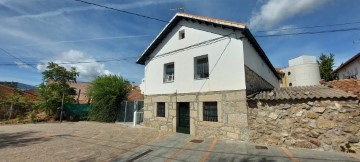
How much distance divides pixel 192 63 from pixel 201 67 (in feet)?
1.86

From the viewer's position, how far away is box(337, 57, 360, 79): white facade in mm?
19922

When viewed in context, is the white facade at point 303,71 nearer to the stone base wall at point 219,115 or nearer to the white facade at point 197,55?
the white facade at point 197,55

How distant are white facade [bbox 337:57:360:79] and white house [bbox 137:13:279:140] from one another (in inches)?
519

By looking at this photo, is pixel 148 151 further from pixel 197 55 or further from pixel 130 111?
pixel 130 111

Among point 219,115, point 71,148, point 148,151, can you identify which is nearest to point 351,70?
point 219,115

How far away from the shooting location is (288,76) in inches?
1288

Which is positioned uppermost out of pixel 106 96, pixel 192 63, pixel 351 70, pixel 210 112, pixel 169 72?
pixel 351 70

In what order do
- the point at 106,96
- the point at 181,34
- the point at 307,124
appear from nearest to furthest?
the point at 307,124, the point at 181,34, the point at 106,96

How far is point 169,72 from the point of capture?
13.0m

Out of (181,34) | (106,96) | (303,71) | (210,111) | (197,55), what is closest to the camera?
(210,111)

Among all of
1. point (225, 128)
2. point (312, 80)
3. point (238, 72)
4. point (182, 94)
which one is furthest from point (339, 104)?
point (312, 80)

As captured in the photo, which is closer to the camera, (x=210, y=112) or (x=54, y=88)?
(x=210, y=112)

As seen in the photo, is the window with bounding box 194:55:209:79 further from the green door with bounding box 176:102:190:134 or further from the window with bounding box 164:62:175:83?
the window with bounding box 164:62:175:83

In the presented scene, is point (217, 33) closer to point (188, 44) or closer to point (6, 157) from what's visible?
point (188, 44)
